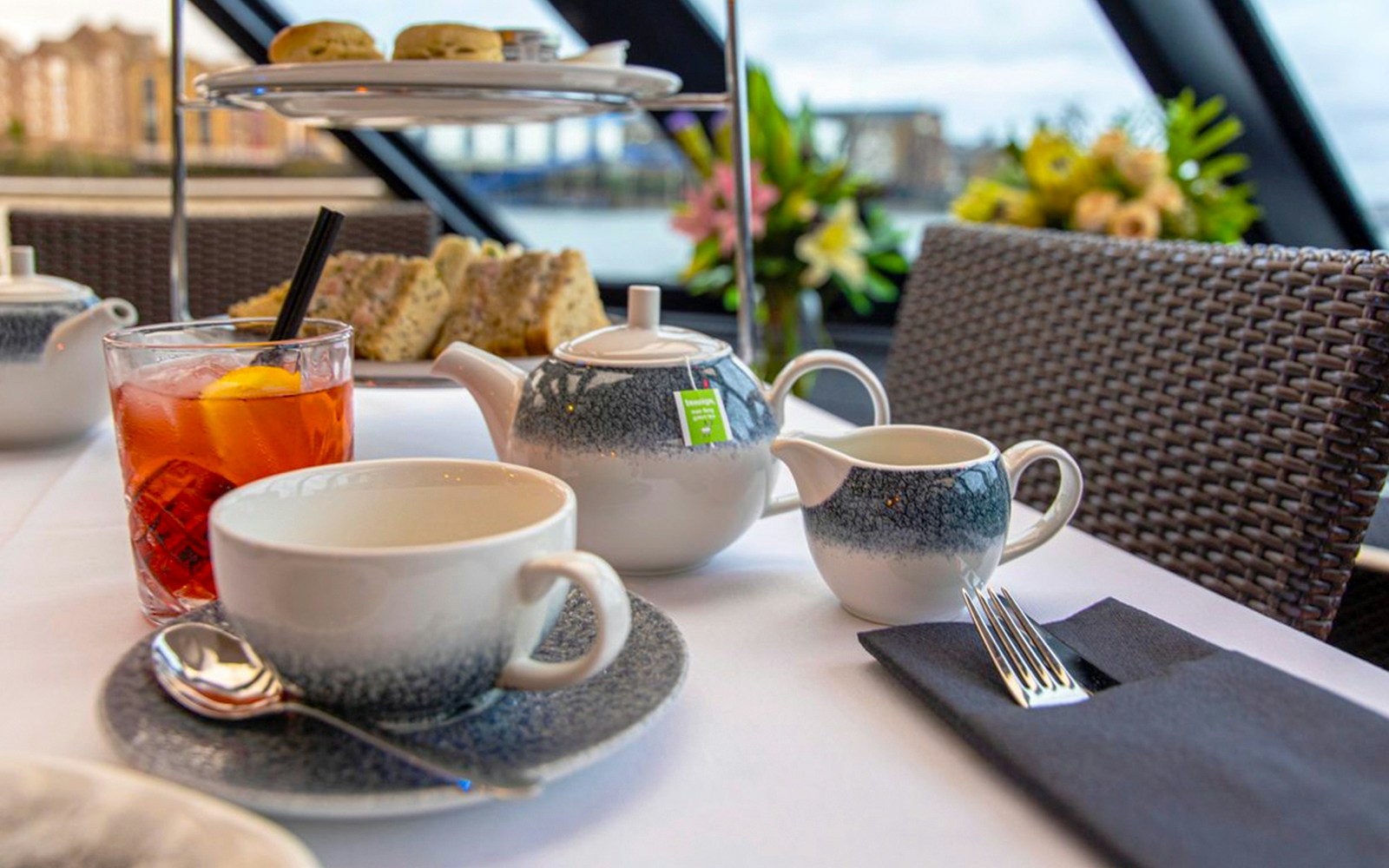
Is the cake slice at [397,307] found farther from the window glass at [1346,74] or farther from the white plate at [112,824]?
the window glass at [1346,74]

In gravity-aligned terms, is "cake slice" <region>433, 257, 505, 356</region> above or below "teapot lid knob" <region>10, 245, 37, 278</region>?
below

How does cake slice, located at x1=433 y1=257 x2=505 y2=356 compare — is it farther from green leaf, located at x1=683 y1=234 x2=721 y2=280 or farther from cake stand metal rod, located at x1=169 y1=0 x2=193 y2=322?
green leaf, located at x1=683 y1=234 x2=721 y2=280

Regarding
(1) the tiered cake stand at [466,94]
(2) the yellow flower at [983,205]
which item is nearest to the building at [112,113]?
(2) the yellow flower at [983,205]

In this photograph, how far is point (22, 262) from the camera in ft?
3.12

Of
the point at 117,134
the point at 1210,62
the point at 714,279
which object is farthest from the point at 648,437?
the point at 117,134

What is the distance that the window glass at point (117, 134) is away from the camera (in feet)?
10.5

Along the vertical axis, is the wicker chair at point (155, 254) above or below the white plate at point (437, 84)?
below

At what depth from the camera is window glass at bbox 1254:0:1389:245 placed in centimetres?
227

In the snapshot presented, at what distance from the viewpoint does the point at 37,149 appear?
330 centimetres

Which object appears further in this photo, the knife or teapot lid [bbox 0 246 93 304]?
teapot lid [bbox 0 246 93 304]

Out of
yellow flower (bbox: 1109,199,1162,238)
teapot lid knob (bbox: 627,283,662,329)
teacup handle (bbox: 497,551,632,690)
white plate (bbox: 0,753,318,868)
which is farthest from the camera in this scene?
yellow flower (bbox: 1109,199,1162,238)

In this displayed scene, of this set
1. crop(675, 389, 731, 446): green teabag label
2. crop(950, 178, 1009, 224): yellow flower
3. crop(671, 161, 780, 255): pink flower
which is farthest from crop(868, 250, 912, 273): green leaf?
crop(675, 389, 731, 446): green teabag label

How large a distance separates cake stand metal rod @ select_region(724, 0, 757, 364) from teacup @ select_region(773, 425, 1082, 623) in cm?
40

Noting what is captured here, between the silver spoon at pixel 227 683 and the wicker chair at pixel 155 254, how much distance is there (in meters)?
1.47
